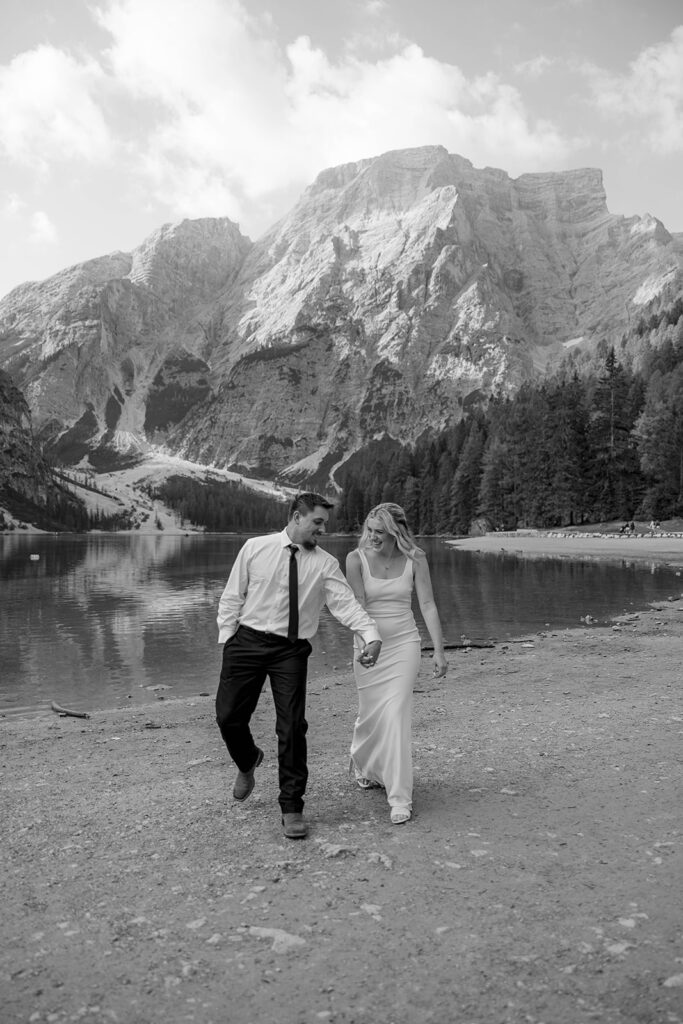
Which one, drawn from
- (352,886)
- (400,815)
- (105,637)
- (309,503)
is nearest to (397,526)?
(309,503)

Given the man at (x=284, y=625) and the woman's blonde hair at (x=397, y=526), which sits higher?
the woman's blonde hair at (x=397, y=526)

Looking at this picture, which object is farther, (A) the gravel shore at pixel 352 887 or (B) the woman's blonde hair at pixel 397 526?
(B) the woman's blonde hair at pixel 397 526

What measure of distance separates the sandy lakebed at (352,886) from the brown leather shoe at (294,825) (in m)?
0.10

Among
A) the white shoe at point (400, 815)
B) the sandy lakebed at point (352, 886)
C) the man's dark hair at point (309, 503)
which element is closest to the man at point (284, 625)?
the man's dark hair at point (309, 503)

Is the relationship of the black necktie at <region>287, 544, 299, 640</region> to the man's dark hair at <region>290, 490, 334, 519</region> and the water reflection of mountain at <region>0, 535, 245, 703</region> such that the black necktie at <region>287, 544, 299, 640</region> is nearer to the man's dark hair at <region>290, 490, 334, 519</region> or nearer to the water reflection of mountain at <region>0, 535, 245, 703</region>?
the man's dark hair at <region>290, 490, 334, 519</region>

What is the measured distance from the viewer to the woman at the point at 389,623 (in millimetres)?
7695

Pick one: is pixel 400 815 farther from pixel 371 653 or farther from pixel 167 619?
pixel 167 619

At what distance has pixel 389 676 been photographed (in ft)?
25.6

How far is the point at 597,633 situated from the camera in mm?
23391

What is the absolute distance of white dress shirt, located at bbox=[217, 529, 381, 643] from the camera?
7.24m

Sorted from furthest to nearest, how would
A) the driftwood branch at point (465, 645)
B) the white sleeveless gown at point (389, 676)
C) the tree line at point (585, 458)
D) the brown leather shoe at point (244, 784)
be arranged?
the tree line at point (585, 458) < the driftwood branch at point (465, 645) < the brown leather shoe at point (244, 784) < the white sleeveless gown at point (389, 676)

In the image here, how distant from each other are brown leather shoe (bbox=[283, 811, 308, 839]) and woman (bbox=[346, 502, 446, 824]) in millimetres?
1069

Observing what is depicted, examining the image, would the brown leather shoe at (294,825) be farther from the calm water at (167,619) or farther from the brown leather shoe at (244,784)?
the calm water at (167,619)

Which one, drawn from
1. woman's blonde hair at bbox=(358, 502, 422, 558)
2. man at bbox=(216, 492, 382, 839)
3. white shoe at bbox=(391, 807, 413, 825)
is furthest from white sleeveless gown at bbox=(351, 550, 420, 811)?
man at bbox=(216, 492, 382, 839)
